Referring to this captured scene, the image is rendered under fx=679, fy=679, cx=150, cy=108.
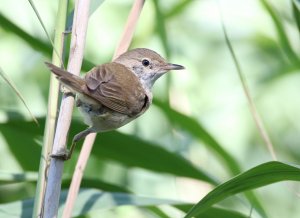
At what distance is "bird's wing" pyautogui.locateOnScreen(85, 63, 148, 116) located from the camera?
233 cm

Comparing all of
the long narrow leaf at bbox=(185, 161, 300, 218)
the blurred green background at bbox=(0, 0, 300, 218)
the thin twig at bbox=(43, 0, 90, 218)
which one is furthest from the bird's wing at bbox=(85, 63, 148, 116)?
the blurred green background at bbox=(0, 0, 300, 218)

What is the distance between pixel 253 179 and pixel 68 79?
0.61 m

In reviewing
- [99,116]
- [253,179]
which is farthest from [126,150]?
[253,179]

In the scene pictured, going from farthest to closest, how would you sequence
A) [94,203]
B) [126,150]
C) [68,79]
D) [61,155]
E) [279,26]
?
[279,26], [126,150], [94,203], [68,79], [61,155]

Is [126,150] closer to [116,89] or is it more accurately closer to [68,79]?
[116,89]

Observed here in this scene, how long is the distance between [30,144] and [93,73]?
1.63ft

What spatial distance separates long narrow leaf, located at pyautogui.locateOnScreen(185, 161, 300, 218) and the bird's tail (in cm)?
52

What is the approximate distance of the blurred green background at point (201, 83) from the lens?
3688 millimetres

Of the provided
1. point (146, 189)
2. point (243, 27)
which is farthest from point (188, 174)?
point (243, 27)

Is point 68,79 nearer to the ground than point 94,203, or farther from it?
farther from it

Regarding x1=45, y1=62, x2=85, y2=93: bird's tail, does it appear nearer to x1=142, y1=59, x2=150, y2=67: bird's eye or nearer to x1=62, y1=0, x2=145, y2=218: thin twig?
x1=62, y1=0, x2=145, y2=218: thin twig

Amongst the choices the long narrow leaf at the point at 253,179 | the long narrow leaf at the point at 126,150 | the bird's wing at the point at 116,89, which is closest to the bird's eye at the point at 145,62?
the bird's wing at the point at 116,89

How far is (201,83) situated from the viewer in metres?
4.54

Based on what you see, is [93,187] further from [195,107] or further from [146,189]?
[195,107]
